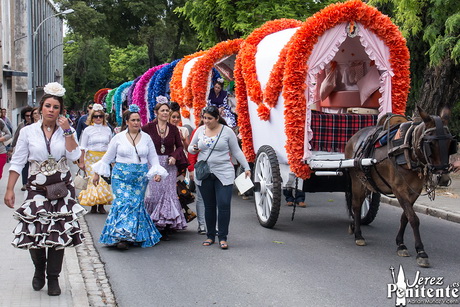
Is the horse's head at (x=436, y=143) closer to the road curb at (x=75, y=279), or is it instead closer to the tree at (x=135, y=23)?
the road curb at (x=75, y=279)

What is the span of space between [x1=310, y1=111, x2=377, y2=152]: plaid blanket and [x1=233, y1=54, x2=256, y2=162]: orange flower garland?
6.47 ft

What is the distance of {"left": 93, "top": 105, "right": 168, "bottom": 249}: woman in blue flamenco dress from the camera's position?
345 inches

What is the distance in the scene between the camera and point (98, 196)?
1185cm

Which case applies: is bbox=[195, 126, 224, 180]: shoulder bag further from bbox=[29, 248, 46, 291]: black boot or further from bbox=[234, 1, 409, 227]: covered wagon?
bbox=[29, 248, 46, 291]: black boot

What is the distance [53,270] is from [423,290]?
351 centimetres

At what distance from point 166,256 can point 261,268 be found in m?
1.33

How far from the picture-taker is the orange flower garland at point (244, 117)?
1178cm

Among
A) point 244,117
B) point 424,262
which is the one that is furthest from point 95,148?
point 424,262

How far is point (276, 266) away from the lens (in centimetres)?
792

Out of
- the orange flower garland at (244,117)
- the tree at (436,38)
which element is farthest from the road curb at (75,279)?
the tree at (436,38)

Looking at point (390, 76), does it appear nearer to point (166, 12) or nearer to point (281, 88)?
point (281, 88)

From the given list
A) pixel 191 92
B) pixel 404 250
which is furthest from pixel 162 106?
pixel 191 92

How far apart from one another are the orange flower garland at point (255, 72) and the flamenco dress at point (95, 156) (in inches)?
110

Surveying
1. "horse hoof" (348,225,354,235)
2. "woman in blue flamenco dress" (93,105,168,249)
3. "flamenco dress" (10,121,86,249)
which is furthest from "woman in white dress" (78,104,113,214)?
"flamenco dress" (10,121,86,249)
